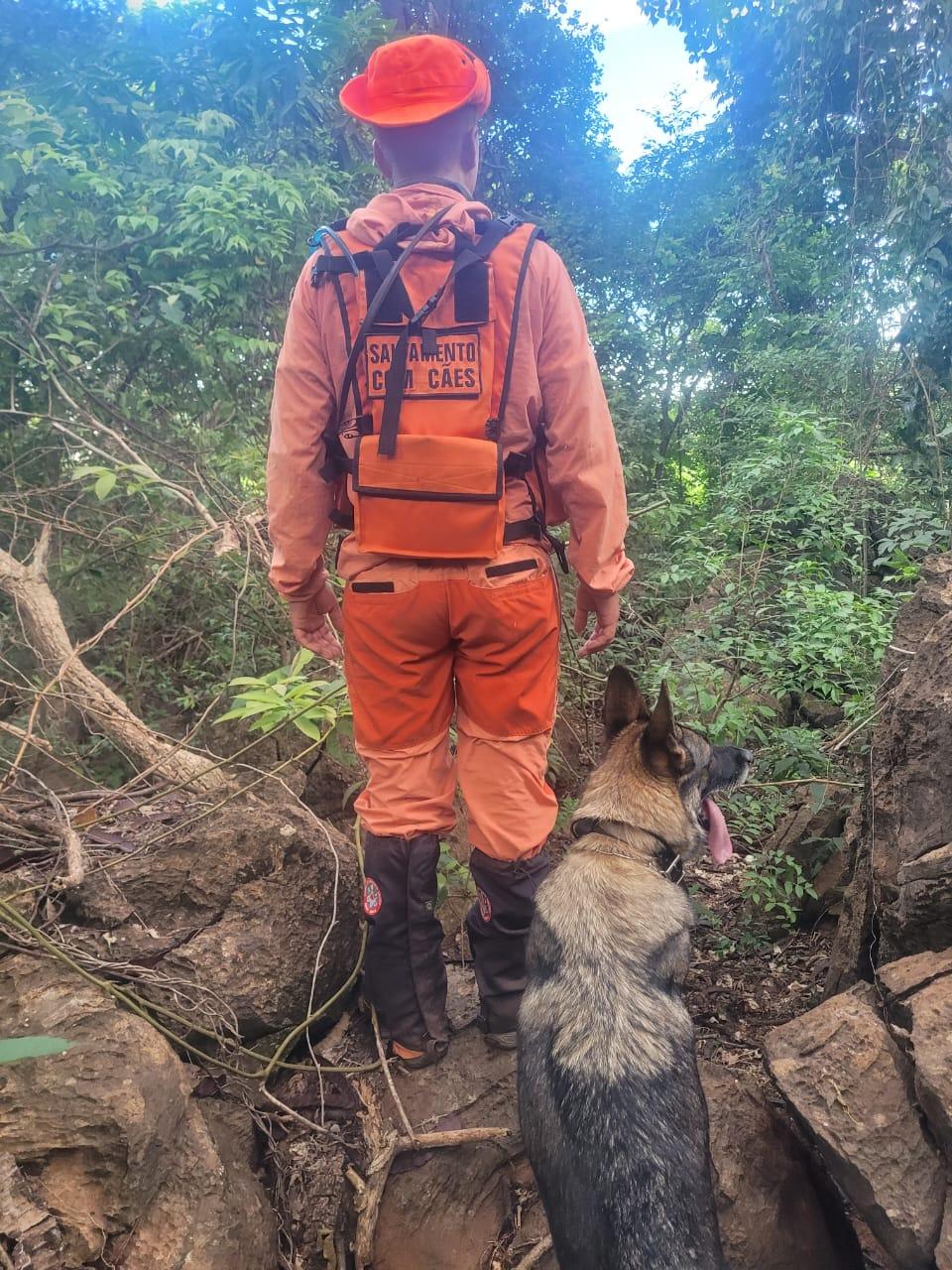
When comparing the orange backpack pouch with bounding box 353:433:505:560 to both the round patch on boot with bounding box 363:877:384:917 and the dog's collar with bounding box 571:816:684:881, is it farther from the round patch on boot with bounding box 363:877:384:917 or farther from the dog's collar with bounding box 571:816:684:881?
the round patch on boot with bounding box 363:877:384:917

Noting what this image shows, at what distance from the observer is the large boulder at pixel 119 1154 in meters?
1.87

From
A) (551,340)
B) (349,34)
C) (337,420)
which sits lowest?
(337,420)

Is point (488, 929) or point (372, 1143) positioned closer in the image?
point (372, 1143)

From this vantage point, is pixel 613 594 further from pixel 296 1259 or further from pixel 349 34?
pixel 349 34

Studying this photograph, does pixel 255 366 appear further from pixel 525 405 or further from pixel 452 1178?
pixel 452 1178

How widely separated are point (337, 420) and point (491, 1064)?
2164mm

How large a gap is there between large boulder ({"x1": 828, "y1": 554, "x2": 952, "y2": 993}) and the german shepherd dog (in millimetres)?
549

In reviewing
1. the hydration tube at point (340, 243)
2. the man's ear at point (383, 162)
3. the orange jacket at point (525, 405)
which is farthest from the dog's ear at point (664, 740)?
the man's ear at point (383, 162)

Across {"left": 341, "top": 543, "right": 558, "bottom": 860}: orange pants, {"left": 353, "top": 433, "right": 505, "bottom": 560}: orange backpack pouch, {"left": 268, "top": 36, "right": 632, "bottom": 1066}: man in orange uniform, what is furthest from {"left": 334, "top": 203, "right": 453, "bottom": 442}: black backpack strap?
{"left": 341, "top": 543, "right": 558, "bottom": 860}: orange pants

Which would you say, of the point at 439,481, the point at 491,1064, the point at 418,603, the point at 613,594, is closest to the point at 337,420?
the point at 439,481

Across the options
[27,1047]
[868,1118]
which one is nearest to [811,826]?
[868,1118]

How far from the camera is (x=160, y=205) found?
461 centimetres

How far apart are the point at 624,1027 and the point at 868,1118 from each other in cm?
66

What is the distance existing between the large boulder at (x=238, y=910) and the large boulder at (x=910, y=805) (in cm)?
185
